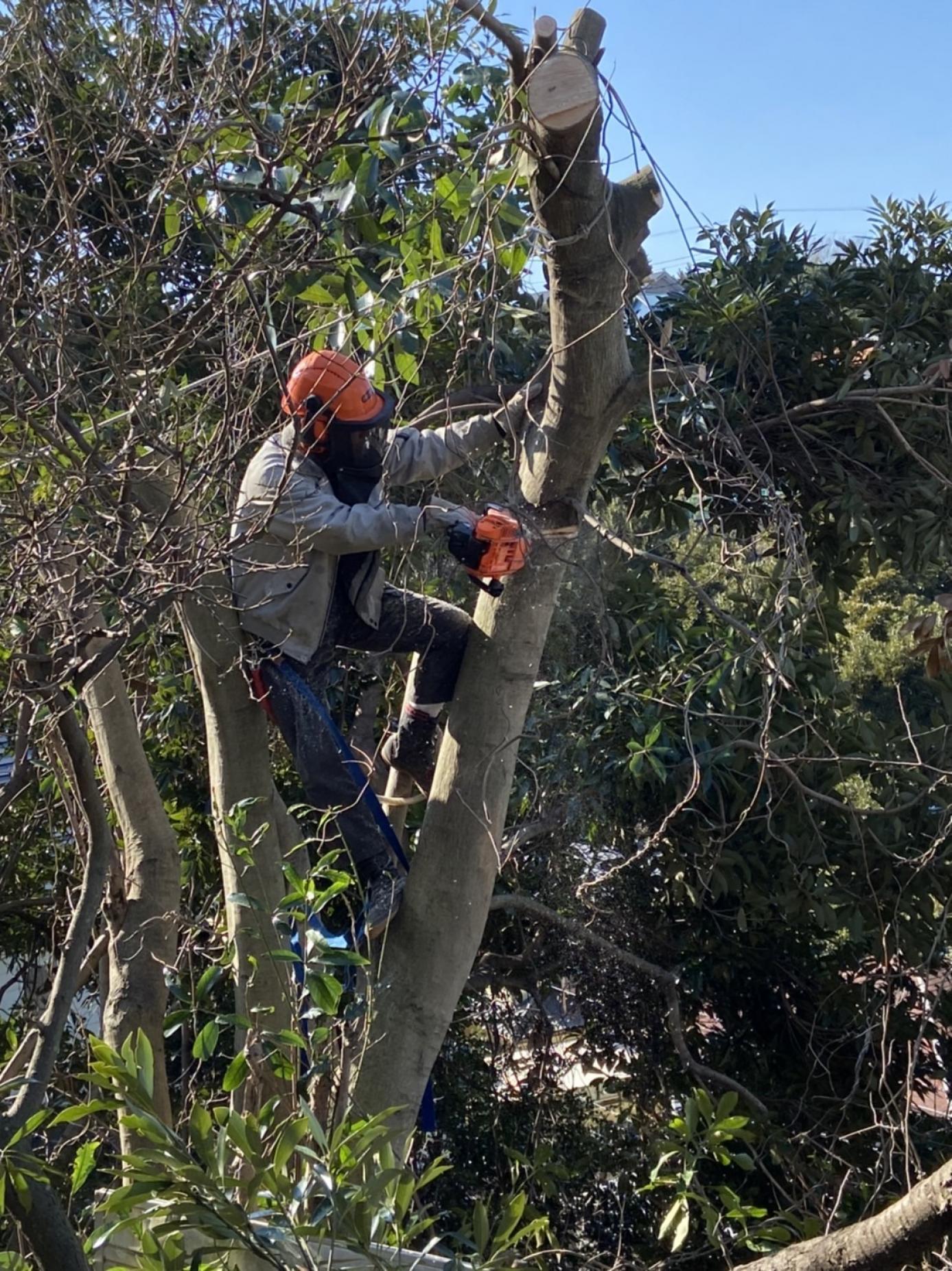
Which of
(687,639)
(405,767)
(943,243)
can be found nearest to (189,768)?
(405,767)

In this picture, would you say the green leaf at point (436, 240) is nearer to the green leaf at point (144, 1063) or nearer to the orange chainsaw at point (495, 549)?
the orange chainsaw at point (495, 549)

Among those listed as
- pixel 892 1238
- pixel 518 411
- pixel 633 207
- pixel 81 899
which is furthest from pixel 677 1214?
pixel 633 207

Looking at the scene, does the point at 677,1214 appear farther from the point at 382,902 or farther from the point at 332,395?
the point at 332,395

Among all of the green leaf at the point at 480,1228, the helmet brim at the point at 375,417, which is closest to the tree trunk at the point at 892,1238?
the green leaf at the point at 480,1228

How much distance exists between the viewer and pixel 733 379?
422 cm

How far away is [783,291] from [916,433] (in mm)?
638

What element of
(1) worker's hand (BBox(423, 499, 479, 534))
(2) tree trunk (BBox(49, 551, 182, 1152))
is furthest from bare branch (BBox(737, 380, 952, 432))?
(2) tree trunk (BBox(49, 551, 182, 1152))

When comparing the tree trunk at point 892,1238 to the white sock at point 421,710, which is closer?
the tree trunk at point 892,1238

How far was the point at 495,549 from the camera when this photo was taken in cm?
296

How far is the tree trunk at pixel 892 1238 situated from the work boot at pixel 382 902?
1097 millimetres

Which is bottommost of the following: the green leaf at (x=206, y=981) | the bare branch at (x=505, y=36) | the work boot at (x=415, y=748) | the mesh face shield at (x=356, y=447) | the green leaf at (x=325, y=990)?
the green leaf at (x=206, y=981)

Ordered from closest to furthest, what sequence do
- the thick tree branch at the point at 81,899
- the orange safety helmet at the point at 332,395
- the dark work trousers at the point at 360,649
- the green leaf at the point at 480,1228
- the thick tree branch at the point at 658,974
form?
the green leaf at the point at 480,1228 < the thick tree branch at the point at 81,899 < the orange safety helmet at the point at 332,395 < the dark work trousers at the point at 360,649 < the thick tree branch at the point at 658,974

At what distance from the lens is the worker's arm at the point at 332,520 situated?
10.1ft

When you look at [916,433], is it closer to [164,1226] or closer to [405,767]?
[405,767]
